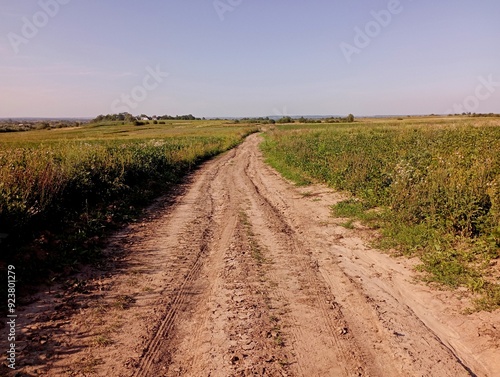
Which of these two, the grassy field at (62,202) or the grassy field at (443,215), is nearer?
the grassy field at (443,215)

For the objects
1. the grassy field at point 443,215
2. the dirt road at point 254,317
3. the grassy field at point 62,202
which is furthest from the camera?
the grassy field at point 62,202

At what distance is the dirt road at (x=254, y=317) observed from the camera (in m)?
3.36

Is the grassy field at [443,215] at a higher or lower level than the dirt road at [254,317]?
higher

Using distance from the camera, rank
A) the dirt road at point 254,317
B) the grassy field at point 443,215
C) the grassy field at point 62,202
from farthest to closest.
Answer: the grassy field at point 62,202 < the grassy field at point 443,215 < the dirt road at point 254,317

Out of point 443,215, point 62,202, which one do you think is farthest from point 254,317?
point 62,202

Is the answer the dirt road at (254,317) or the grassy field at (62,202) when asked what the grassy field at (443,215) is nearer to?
the dirt road at (254,317)

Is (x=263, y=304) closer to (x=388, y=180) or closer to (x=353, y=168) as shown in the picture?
(x=388, y=180)

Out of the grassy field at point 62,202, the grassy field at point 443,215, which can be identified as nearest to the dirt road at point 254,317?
the grassy field at point 443,215

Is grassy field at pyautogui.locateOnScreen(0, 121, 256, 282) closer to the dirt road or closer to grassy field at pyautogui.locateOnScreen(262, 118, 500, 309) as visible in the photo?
the dirt road

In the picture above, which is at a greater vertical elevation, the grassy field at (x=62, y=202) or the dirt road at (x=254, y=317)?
the grassy field at (x=62, y=202)

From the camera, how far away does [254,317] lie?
4.16m

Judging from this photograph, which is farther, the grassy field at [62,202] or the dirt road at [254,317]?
the grassy field at [62,202]

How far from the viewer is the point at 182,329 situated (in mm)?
3965

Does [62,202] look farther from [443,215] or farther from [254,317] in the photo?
[443,215]
